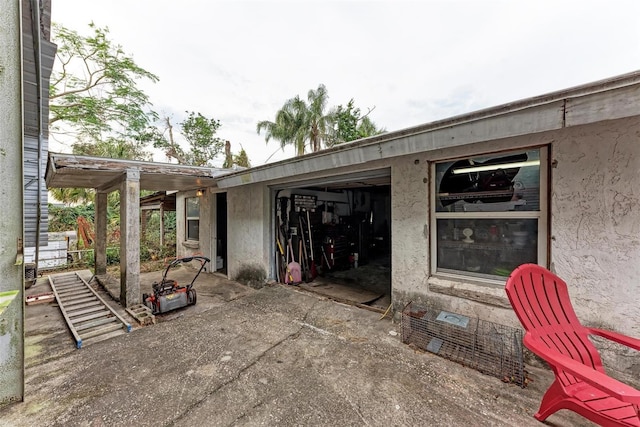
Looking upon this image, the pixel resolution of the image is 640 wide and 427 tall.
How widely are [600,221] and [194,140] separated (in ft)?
59.1

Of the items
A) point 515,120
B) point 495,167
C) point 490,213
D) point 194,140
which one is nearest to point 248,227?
point 490,213

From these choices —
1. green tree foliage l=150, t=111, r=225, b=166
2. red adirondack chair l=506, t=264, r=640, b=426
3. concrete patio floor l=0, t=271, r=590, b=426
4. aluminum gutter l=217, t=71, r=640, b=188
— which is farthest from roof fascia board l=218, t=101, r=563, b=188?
green tree foliage l=150, t=111, r=225, b=166

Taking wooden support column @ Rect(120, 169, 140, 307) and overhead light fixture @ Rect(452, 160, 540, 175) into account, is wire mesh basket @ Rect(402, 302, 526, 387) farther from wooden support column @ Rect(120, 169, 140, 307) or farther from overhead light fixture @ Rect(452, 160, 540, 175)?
wooden support column @ Rect(120, 169, 140, 307)

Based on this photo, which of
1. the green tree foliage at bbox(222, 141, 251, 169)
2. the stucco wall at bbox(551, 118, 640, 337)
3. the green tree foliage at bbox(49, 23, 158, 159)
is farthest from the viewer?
the green tree foliage at bbox(222, 141, 251, 169)

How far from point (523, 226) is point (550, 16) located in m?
4.15

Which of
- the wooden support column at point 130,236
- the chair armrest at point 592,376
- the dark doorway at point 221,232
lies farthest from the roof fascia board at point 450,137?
the dark doorway at point 221,232

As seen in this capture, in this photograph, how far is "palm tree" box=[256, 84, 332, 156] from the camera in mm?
17562

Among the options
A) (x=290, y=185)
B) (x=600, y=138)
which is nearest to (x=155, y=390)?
(x=290, y=185)

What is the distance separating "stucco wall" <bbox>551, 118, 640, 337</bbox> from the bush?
4.73 m

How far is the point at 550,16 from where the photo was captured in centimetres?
391

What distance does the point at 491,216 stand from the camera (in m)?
2.64

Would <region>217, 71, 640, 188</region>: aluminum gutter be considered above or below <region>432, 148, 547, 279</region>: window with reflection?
above

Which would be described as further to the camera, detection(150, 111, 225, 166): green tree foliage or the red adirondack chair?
detection(150, 111, 225, 166): green tree foliage

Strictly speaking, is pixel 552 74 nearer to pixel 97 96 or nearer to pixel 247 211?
pixel 247 211
